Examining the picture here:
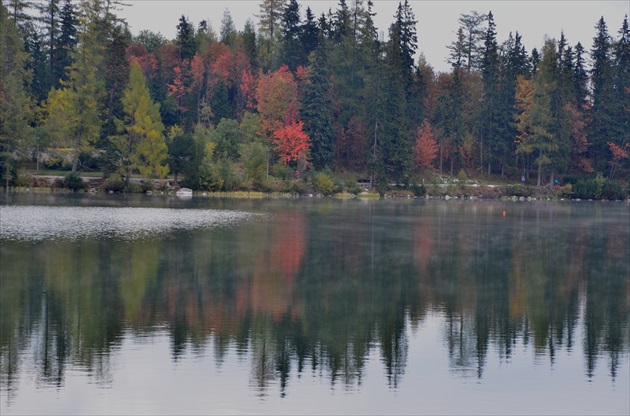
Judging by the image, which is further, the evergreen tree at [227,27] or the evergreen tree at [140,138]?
the evergreen tree at [227,27]

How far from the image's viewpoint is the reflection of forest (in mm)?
19828

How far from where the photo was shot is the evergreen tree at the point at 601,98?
11269cm

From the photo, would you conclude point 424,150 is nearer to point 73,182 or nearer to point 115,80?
point 115,80

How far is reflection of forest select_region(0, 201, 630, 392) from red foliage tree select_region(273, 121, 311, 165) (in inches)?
1929

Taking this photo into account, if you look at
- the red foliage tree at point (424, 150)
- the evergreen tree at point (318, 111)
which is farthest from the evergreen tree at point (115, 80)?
the red foliage tree at point (424, 150)

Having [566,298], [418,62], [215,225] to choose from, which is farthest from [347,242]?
[418,62]

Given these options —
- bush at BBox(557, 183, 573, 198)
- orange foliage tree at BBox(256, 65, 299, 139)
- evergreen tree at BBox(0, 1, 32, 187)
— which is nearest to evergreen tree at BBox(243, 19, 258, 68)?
orange foliage tree at BBox(256, 65, 299, 139)

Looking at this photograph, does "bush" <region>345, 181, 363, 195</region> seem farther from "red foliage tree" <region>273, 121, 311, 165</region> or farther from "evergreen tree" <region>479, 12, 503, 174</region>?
"evergreen tree" <region>479, 12, 503, 174</region>

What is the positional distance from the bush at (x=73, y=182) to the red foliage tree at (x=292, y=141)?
80.1ft

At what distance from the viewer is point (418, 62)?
129000mm

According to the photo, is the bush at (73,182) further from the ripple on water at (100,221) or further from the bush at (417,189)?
the bush at (417,189)

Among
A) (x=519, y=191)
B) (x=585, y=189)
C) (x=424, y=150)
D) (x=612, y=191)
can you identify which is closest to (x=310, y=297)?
(x=424, y=150)

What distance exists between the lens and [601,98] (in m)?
113

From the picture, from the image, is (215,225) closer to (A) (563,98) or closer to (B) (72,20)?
(B) (72,20)
